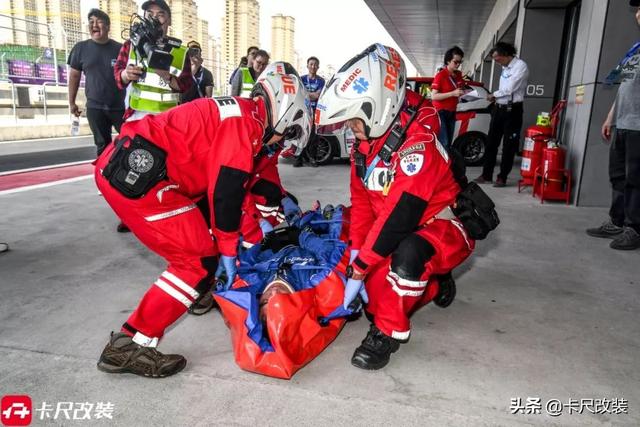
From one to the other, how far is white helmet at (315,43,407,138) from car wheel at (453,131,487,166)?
21.1ft

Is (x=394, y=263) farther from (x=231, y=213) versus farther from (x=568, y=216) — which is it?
(x=568, y=216)

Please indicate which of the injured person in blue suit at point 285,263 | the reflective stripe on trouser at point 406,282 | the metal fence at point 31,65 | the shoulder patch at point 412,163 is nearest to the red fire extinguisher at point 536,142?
the injured person in blue suit at point 285,263

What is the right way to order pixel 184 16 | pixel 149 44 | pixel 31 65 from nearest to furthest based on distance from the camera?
pixel 149 44 → pixel 31 65 → pixel 184 16

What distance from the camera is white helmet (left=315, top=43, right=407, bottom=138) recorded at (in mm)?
2156

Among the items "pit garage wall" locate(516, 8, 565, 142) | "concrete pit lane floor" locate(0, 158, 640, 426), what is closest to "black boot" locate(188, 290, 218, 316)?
"concrete pit lane floor" locate(0, 158, 640, 426)

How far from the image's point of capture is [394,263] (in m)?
2.31

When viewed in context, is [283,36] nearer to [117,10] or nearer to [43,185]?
[117,10]

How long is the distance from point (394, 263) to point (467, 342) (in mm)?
644

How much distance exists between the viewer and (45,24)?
1352 cm

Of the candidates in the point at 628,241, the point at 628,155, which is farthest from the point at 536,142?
the point at 628,241

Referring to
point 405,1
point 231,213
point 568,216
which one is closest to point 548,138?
point 568,216

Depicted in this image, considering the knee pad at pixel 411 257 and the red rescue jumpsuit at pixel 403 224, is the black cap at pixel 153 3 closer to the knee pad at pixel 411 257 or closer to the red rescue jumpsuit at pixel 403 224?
the red rescue jumpsuit at pixel 403 224

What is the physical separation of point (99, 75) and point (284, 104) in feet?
9.51

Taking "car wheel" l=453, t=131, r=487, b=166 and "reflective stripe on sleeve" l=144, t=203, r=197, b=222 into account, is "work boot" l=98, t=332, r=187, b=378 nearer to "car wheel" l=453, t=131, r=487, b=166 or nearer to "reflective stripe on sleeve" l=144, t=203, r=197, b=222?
"reflective stripe on sleeve" l=144, t=203, r=197, b=222
